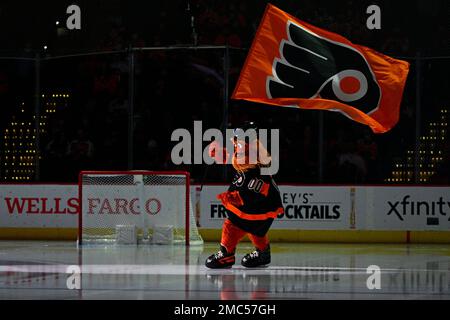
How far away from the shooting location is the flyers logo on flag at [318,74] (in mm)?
16078

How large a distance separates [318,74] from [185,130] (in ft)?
Answer: 13.3

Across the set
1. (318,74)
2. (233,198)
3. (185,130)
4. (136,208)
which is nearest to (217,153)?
(233,198)

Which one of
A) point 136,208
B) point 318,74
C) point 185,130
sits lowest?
point 136,208

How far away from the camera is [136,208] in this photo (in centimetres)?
1853

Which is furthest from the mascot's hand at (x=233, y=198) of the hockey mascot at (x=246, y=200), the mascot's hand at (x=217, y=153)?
the mascot's hand at (x=217, y=153)

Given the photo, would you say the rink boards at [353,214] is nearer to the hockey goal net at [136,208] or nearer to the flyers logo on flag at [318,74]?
the hockey goal net at [136,208]

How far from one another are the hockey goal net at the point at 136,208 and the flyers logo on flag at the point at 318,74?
116 inches

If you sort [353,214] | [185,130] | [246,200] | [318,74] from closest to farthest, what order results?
[246,200] < [318,74] < [353,214] < [185,130]

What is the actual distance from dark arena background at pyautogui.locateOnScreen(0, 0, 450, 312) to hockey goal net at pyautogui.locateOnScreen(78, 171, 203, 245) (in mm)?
25

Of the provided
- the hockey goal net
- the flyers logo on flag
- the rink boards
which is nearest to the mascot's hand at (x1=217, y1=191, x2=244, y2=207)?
the flyers logo on flag

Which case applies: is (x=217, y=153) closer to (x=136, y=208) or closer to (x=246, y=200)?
(x=246, y=200)

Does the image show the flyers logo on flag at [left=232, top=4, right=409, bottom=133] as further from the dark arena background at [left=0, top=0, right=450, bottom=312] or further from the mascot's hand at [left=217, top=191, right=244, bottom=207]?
the dark arena background at [left=0, top=0, right=450, bottom=312]

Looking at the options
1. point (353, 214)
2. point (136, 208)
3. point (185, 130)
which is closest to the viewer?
point (136, 208)
